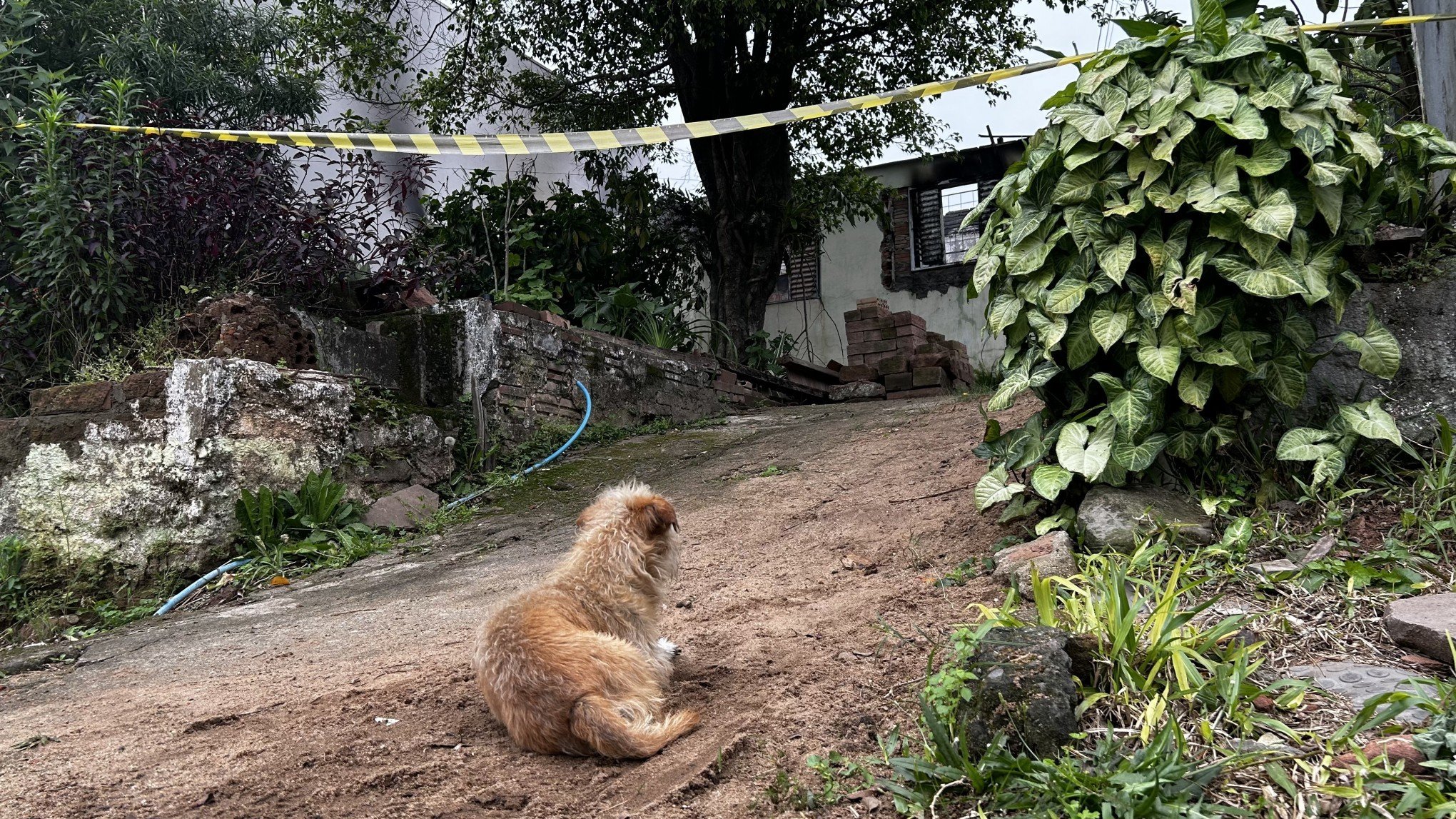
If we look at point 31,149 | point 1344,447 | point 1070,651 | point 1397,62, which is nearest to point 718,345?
point 31,149

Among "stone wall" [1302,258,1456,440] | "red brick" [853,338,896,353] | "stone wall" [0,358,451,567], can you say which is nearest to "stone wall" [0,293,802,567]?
"stone wall" [0,358,451,567]

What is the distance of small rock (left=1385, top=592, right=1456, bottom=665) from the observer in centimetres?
270

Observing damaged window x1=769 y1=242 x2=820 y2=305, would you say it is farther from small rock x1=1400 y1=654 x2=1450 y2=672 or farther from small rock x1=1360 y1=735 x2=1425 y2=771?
small rock x1=1360 y1=735 x2=1425 y2=771

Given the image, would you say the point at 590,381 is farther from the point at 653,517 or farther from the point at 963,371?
the point at 653,517

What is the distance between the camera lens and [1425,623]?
275cm

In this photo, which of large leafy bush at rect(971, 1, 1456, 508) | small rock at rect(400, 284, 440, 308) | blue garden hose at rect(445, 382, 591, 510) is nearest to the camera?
large leafy bush at rect(971, 1, 1456, 508)

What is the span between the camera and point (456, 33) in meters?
12.8

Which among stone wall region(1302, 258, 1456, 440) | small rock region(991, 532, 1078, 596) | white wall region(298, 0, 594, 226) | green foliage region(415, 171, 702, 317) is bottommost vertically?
small rock region(991, 532, 1078, 596)

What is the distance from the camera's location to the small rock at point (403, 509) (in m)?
6.93

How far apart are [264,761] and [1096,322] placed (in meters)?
3.41

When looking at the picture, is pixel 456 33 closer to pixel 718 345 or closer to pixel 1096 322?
pixel 718 345

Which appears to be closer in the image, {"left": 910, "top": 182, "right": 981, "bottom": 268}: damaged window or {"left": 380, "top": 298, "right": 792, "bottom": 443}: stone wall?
{"left": 380, "top": 298, "right": 792, "bottom": 443}: stone wall

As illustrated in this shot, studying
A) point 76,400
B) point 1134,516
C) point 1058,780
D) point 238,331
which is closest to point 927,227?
point 238,331

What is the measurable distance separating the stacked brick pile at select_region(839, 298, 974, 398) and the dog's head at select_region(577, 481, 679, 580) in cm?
887
